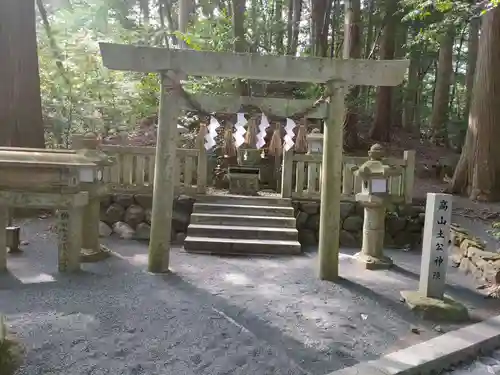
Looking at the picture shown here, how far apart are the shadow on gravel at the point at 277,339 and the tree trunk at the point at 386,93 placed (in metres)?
12.3

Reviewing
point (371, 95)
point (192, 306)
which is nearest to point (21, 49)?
point (192, 306)

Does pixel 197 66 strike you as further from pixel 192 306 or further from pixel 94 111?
pixel 94 111

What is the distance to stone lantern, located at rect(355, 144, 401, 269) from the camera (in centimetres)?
702

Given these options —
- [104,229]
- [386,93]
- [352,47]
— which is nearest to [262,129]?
[104,229]

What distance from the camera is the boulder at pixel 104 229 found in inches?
343

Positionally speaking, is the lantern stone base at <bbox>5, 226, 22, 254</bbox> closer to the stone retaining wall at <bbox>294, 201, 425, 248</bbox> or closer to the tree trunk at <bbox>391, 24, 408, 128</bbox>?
the stone retaining wall at <bbox>294, 201, 425, 248</bbox>

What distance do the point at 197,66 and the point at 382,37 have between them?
11720 mm

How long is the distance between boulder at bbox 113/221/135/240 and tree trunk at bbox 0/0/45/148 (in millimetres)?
2400

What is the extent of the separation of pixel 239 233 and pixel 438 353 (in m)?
4.40

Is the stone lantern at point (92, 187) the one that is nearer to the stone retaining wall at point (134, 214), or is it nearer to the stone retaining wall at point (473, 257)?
the stone retaining wall at point (134, 214)

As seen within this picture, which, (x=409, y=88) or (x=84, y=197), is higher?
(x=409, y=88)

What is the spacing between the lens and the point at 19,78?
9109mm

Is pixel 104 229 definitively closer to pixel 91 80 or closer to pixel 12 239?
pixel 12 239

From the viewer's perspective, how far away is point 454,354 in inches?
161
